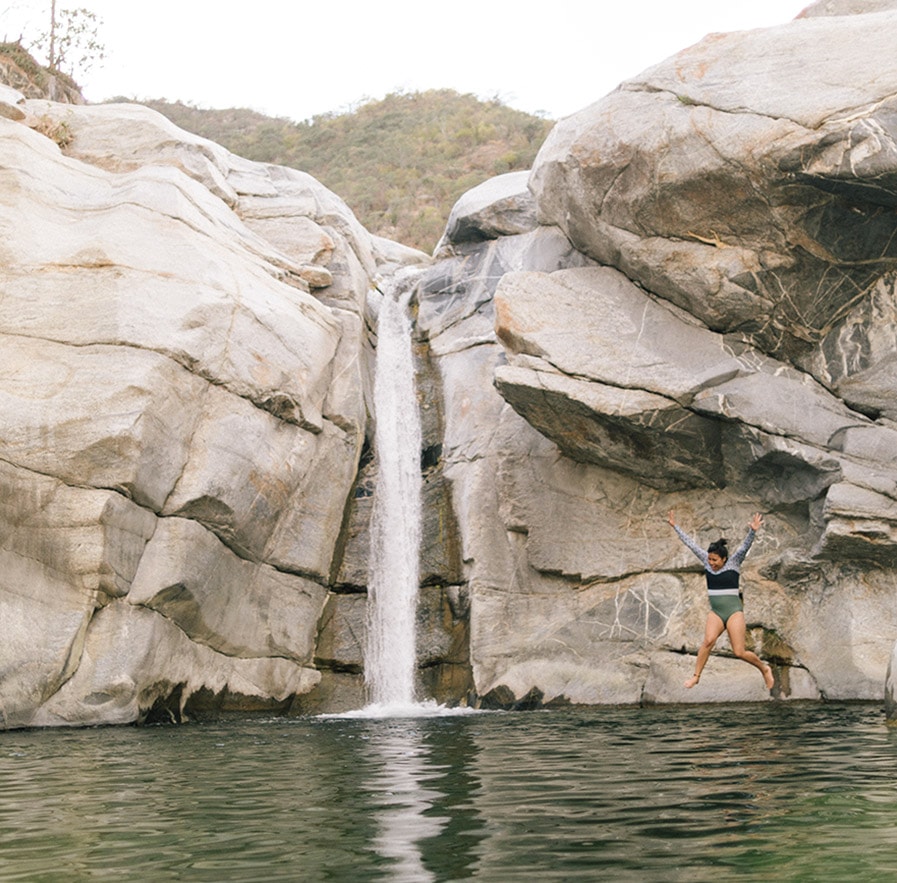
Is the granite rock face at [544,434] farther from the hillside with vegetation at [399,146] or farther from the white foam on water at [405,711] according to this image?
the hillside with vegetation at [399,146]

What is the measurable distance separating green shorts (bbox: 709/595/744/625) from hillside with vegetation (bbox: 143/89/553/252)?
33.5 meters

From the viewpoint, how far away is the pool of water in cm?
523

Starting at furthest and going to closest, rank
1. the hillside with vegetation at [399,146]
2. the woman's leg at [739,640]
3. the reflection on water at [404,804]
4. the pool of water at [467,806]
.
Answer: the hillside with vegetation at [399,146] < the woman's leg at [739,640] < the reflection on water at [404,804] < the pool of water at [467,806]

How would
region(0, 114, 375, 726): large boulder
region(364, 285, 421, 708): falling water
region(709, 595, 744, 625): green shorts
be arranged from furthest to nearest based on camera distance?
region(364, 285, 421, 708): falling water
region(0, 114, 375, 726): large boulder
region(709, 595, 744, 625): green shorts

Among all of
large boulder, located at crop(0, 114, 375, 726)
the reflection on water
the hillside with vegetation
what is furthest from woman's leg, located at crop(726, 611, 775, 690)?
the hillside with vegetation

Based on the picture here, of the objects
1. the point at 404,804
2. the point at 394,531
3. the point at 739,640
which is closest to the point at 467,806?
the point at 404,804

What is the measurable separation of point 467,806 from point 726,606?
805 cm

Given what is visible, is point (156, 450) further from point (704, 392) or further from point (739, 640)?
point (739, 640)

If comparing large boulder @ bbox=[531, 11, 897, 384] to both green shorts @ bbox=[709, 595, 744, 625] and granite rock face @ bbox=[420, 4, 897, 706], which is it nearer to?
granite rock face @ bbox=[420, 4, 897, 706]

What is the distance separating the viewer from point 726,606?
14070 millimetres

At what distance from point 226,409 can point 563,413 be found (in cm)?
543

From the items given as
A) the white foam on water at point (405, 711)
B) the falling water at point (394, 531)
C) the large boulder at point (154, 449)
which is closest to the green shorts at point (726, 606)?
the white foam on water at point (405, 711)

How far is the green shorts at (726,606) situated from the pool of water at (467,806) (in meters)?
2.38

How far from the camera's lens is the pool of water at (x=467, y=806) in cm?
523
